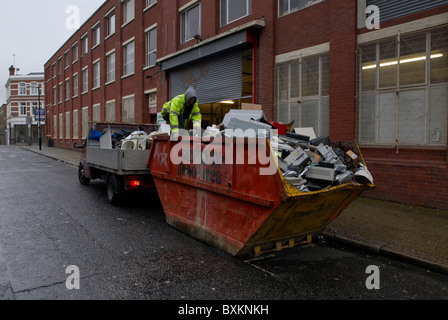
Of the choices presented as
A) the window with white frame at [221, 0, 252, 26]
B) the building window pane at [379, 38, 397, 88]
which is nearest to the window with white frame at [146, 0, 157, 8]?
the window with white frame at [221, 0, 252, 26]

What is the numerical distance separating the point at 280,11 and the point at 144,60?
1036 centimetres

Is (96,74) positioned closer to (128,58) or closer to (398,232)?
(128,58)

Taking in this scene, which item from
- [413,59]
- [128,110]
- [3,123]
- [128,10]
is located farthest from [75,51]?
[3,123]

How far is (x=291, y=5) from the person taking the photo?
391 inches

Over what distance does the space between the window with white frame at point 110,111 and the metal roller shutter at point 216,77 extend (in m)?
9.27

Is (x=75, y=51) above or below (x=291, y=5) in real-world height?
above

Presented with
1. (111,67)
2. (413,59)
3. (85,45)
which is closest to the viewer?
(413,59)

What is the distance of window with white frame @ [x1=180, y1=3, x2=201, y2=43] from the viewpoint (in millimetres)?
13906

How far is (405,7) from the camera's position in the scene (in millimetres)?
7238

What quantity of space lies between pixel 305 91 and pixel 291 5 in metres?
2.75

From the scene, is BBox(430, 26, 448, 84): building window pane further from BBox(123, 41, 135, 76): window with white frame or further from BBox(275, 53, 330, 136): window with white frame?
BBox(123, 41, 135, 76): window with white frame

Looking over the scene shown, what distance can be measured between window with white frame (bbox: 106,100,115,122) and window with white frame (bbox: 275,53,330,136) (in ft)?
49.8

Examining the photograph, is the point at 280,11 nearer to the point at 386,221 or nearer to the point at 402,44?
the point at 402,44

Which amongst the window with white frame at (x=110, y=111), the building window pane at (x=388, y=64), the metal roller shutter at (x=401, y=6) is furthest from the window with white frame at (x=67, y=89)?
the building window pane at (x=388, y=64)
